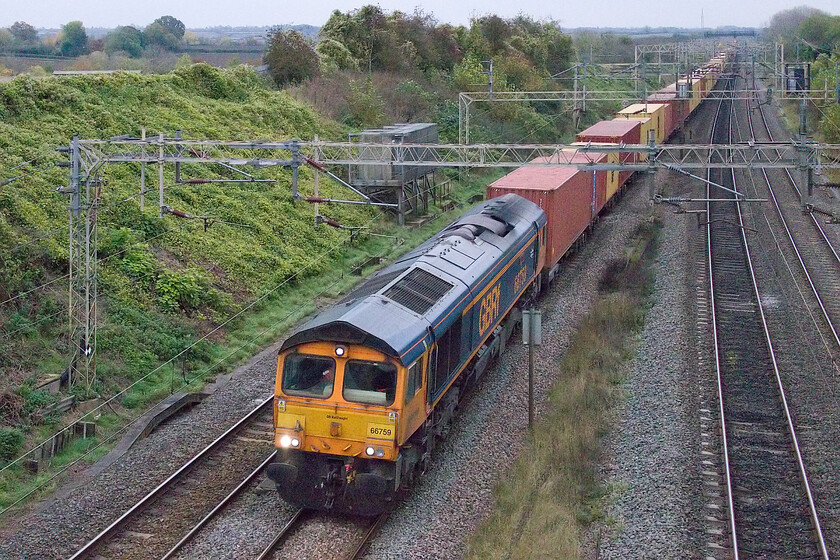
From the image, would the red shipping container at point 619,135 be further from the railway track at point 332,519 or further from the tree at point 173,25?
the tree at point 173,25

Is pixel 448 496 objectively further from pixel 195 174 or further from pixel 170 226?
pixel 195 174

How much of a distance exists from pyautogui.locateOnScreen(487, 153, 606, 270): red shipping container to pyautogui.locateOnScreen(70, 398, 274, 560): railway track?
978 centimetres

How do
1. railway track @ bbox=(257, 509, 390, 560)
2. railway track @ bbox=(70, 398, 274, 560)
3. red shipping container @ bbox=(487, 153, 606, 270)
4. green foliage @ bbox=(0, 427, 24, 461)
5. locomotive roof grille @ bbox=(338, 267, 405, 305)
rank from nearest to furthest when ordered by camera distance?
1. railway track @ bbox=(257, 509, 390, 560)
2. railway track @ bbox=(70, 398, 274, 560)
3. locomotive roof grille @ bbox=(338, 267, 405, 305)
4. green foliage @ bbox=(0, 427, 24, 461)
5. red shipping container @ bbox=(487, 153, 606, 270)

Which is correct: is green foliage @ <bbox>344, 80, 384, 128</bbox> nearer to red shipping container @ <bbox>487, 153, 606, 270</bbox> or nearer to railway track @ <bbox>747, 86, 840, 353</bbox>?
red shipping container @ <bbox>487, 153, 606, 270</bbox>

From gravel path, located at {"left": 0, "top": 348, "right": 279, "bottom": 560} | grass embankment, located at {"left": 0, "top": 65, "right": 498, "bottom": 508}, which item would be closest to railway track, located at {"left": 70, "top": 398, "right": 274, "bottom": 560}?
gravel path, located at {"left": 0, "top": 348, "right": 279, "bottom": 560}

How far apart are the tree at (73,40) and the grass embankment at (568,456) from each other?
171ft

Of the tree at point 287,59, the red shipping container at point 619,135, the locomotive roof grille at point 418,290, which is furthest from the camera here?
the tree at point 287,59

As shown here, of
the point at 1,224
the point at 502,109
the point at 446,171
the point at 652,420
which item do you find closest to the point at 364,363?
the point at 652,420

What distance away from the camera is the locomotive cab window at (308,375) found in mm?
11672

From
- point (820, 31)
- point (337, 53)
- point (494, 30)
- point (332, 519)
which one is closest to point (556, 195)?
point (332, 519)

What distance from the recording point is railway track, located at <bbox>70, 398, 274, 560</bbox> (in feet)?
37.2

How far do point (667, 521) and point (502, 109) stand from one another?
41.9m

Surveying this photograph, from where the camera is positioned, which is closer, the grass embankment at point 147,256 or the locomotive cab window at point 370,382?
the locomotive cab window at point 370,382

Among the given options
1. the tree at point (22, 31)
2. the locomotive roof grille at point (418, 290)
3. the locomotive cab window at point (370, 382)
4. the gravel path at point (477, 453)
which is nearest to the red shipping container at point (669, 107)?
the gravel path at point (477, 453)
